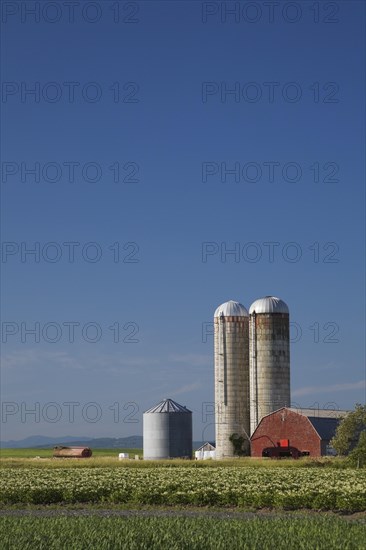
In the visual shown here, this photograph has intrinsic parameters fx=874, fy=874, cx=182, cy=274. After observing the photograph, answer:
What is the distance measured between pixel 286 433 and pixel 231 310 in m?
12.2

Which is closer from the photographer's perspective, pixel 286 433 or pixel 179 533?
pixel 179 533

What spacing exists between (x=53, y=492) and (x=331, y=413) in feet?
152

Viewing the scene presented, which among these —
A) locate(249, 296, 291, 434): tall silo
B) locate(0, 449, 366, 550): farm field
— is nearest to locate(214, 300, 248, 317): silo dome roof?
locate(249, 296, 291, 434): tall silo

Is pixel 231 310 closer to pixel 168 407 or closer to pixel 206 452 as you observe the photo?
pixel 168 407

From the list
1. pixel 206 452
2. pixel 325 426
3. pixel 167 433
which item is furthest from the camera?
pixel 206 452

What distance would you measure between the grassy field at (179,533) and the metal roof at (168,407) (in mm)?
55365

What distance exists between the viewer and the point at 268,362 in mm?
74500

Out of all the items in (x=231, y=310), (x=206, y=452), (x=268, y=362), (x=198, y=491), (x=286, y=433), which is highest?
(x=231, y=310)

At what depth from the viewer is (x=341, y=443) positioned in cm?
6303

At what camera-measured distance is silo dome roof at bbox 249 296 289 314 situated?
76.3 meters

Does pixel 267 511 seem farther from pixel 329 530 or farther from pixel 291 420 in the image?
pixel 291 420

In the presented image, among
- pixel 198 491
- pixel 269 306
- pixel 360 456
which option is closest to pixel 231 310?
pixel 269 306

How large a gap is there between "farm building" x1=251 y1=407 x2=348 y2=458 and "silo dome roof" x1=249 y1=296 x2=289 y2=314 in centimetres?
889

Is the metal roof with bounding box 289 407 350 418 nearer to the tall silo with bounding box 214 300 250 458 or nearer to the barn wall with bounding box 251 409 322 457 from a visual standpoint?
the barn wall with bounding box 251 409 322 457
